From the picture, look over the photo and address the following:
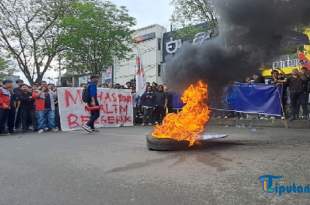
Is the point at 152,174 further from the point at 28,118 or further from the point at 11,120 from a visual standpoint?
the point at 28,118

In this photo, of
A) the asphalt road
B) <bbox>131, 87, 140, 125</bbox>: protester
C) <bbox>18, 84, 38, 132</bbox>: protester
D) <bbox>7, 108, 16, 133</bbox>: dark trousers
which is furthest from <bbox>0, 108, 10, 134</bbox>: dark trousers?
<bbox>131, 87, 140, 125</bbox>: protester

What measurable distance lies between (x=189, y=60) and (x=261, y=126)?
5.43 m

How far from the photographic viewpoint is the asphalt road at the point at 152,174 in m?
2.63

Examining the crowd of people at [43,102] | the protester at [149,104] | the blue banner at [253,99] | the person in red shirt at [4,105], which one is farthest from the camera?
the protester at [149,104]

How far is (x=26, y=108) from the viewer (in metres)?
9.05

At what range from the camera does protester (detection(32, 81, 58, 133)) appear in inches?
344

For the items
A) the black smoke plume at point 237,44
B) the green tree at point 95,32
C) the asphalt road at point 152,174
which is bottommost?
the asphalt road at point 152,174

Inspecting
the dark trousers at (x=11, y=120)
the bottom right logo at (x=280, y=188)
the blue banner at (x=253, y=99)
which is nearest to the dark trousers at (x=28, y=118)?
the dark trousers at (x=11, y=120)

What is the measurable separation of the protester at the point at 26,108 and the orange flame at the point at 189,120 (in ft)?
19.3

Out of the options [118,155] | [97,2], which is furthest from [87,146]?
[97,2]

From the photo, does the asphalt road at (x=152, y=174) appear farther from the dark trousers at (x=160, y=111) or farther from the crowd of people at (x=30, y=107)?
the dark trousers at (x=160, y=111)

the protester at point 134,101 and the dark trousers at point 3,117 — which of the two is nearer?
the dark trousers at point 3,117

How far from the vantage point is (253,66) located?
6.10m

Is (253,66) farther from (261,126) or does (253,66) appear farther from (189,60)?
(261,126)
